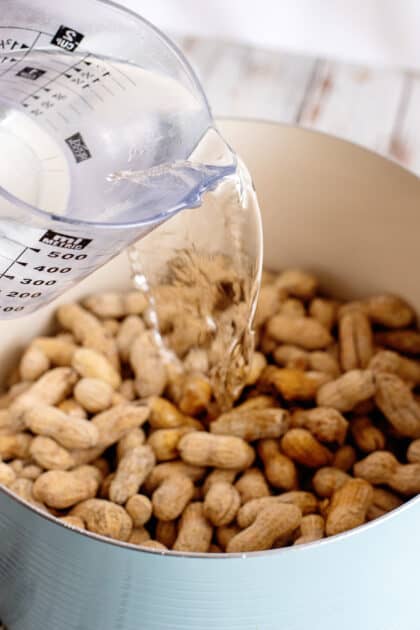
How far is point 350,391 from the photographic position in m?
1.02

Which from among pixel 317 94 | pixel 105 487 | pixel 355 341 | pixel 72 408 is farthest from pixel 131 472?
pixel 317 94

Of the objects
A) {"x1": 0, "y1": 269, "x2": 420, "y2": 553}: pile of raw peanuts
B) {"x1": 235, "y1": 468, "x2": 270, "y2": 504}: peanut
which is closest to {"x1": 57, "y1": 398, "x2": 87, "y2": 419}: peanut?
{"x1": 0, "y1": 269, "x2": 420, "y2": 553}: pile of raw peanuts

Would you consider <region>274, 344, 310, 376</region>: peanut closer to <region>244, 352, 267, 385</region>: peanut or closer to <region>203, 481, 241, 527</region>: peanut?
<region>244, 352, 267, 385</region>: peanut

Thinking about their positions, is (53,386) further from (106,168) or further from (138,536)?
(106,168)

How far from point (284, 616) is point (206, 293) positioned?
443 millimetres

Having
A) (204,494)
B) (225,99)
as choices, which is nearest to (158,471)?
(204,494)

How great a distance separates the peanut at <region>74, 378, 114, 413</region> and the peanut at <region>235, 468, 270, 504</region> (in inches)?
7.5

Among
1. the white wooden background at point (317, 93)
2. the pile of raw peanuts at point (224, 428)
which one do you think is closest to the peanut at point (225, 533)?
the pile of raw peanuts at point (224, 428)

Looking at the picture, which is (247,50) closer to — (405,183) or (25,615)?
(405,183)

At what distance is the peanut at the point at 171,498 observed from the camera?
928 millimetres

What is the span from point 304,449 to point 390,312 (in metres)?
0.25

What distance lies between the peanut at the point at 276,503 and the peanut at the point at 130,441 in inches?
6.1

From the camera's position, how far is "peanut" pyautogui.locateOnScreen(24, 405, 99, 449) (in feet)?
3.23

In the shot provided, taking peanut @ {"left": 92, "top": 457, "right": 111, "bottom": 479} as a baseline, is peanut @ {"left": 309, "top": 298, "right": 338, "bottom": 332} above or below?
above
